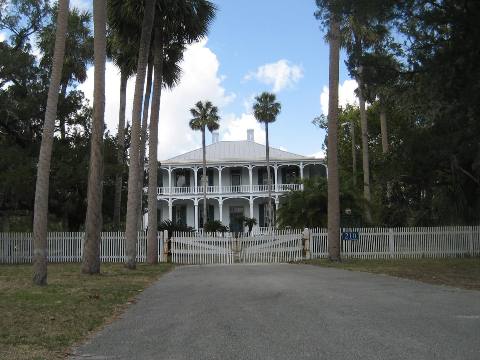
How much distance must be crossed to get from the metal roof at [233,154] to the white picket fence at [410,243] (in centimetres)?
2235

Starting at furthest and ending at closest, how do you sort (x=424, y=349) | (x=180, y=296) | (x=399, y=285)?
(x=399, y=285) < (x=180, y=296) < (x=424, y=349)

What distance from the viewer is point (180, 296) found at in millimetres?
11898

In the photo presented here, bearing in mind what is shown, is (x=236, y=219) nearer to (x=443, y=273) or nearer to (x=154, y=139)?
(x=154, y=139)

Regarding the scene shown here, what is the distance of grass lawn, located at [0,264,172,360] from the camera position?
698 cm

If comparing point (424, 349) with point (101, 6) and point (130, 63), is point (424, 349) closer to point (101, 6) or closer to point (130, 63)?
point (101, 6)

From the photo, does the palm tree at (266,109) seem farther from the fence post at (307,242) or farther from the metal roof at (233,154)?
the fence post at (307,242)

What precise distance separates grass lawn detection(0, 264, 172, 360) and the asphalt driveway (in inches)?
14.1

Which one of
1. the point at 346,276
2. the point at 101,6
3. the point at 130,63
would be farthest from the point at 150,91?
the point at 346,276

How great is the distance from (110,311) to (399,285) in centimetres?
714

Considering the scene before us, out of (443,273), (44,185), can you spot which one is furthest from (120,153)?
(443,273)

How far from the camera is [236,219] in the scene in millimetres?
48719

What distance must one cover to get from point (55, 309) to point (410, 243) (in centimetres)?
1966

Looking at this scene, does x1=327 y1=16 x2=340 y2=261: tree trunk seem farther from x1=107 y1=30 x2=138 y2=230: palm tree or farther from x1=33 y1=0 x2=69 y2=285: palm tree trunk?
x1=33 y1=0 x2=69 y2=285: palm tree trunk

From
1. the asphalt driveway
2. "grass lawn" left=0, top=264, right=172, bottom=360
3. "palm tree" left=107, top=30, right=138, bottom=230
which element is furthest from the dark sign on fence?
the asphalt driveway
